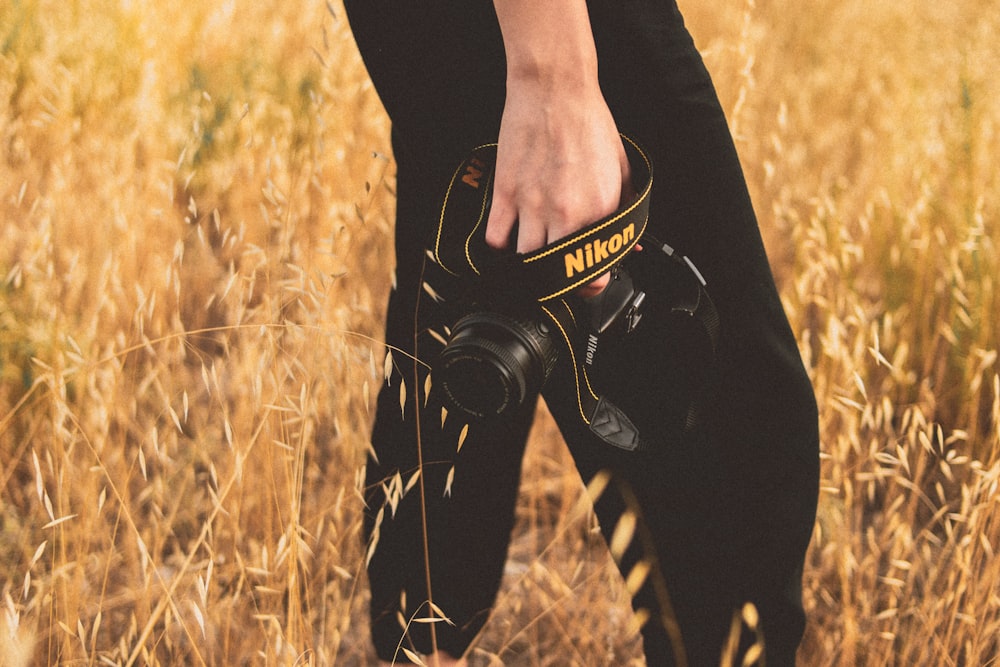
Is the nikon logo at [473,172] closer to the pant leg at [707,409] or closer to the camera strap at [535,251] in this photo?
the camera strap at [535,251]

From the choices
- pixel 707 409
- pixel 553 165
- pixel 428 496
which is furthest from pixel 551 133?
pixel 428 496

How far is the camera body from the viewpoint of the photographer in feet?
2.38

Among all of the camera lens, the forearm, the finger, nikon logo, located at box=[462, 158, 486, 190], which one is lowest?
the camera lens

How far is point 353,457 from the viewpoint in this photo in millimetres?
1479

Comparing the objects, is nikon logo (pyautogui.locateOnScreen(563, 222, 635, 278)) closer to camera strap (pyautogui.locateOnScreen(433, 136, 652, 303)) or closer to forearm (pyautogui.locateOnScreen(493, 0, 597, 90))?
camera strap (pyautogui.locateOnScreen(433, 136, 652, 303))

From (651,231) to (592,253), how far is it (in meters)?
0.17

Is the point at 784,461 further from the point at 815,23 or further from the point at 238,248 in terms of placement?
the point at 815,23

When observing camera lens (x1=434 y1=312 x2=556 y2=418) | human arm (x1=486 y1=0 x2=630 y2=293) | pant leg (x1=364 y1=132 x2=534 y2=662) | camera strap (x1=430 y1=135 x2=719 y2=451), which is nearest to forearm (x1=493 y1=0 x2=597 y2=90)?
human arm (x1=486 y1=0 x2=630 y2=293)

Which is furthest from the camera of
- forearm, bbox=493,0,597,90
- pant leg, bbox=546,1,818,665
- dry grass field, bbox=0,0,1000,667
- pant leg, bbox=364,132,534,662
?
dry grass field, bbox=0,0,1000,667

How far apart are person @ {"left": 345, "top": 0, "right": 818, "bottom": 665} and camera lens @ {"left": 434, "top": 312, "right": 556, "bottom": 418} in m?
0.08

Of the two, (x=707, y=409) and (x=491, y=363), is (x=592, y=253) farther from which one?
(x=707, y=409)

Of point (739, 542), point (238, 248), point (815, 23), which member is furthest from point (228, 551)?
point (815, 23)

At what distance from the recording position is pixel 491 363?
713mm

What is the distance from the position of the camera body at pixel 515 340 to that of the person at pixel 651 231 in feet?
0.11
